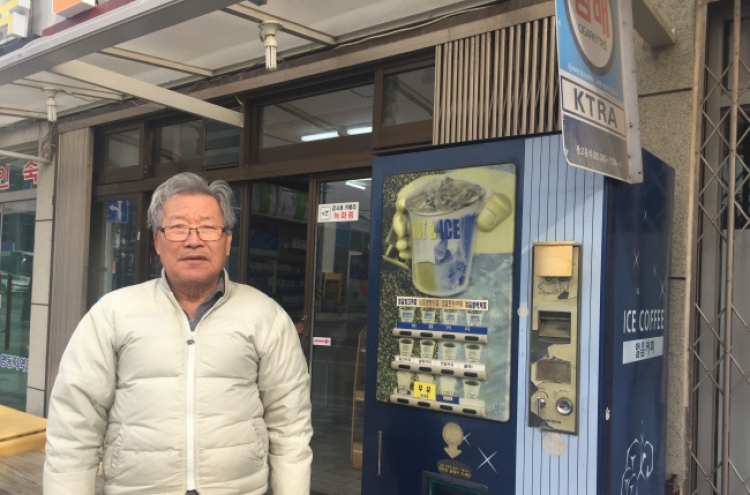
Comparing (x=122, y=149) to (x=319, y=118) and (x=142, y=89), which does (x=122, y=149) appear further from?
(x=319, y=118)

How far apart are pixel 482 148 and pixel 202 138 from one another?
11.3 ft

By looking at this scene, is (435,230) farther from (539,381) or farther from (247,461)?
(247,461)

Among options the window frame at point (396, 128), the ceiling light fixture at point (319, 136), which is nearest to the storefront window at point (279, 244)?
the ceiling light fixture at point (319, 136)

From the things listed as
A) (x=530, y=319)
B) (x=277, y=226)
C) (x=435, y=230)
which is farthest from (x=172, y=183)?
(x=277, y=226)

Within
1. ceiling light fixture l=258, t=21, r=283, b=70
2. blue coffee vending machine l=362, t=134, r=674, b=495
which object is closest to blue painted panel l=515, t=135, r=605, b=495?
blue coffee vending machine l=362, t=134, r=674, b=495

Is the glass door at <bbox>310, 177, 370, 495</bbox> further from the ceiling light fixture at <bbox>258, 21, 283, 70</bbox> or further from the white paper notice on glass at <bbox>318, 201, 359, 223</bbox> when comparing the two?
the ceiling light fixture at <bbox>258, 21, 283, 70</bbox>

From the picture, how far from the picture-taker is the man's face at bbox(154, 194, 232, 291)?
2.00 meters

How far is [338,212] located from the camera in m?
4.46

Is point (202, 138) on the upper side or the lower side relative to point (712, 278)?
upper

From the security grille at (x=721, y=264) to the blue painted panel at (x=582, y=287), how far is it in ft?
3.41

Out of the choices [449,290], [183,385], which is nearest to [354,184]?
[449,290]

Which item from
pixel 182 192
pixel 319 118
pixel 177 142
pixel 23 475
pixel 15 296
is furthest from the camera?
pixel 15 296

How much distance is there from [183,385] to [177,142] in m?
4.18

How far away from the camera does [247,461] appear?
1991 millimetres
